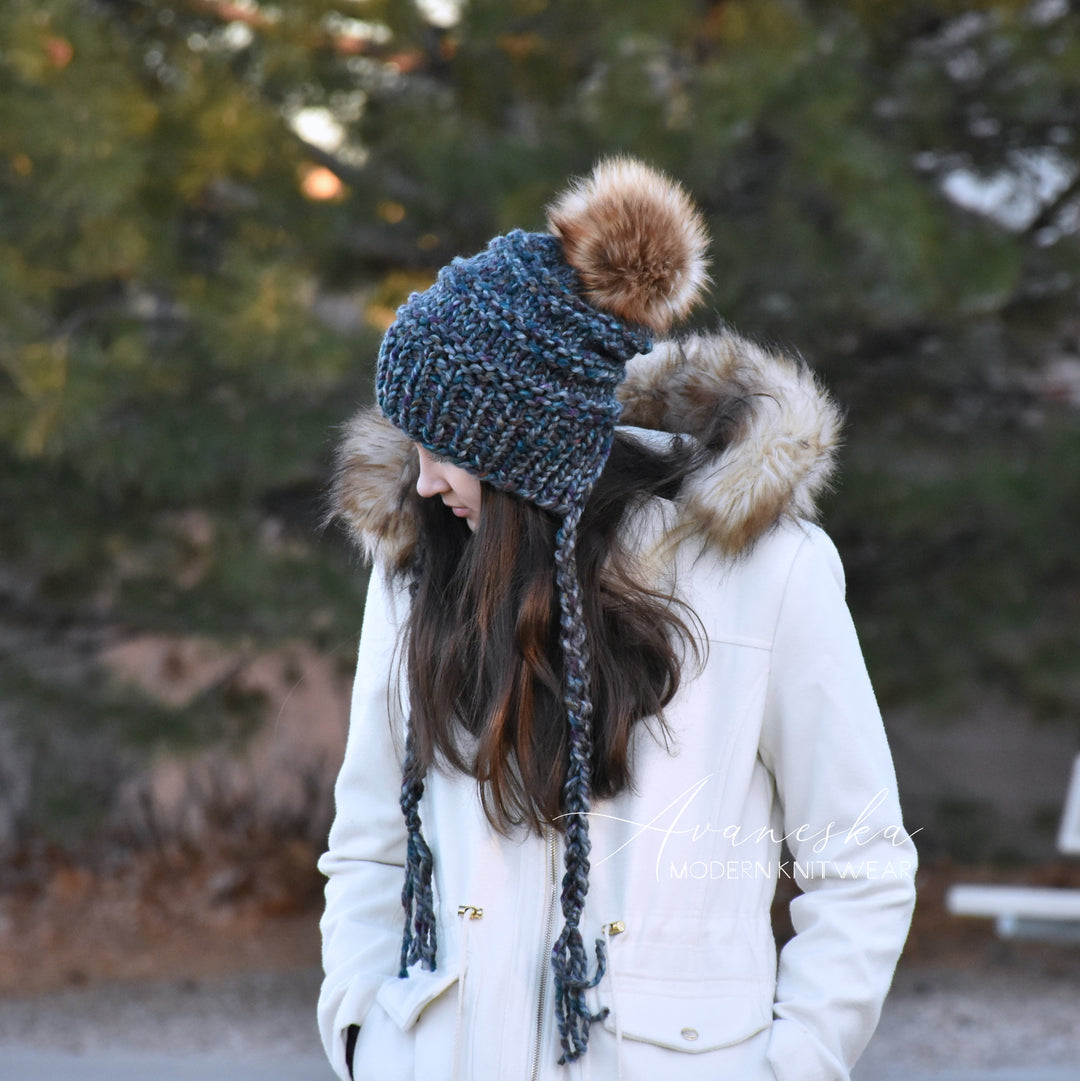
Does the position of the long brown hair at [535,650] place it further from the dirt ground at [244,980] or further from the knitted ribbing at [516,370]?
the dirt ground at [244,980]

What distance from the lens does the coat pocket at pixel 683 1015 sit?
4.59ft

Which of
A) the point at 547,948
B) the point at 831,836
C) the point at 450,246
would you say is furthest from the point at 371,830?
the point at 450,246

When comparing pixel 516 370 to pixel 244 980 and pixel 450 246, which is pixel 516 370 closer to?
pixel 450 246

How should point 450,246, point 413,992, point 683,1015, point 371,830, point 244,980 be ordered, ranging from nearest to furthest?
point 683,1015, point 413,992, point 371,830, point 450,246, point 244,980

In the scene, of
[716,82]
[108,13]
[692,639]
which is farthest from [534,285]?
[108,13]

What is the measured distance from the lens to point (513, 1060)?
1429mm

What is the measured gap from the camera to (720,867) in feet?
4.84

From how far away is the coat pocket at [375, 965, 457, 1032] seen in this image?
4.90 feet

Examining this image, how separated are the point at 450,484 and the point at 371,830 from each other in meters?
0.50

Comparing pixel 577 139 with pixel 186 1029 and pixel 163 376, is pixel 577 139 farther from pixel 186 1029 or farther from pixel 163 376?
pixel 186 1029

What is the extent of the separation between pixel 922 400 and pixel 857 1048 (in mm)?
3461

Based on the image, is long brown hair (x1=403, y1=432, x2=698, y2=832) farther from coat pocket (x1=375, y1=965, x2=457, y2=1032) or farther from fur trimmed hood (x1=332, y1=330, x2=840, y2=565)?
coat pocket (x1=375, y1=965, x2=457, y2=1032)

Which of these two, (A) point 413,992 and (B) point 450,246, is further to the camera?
(B) point 450,246

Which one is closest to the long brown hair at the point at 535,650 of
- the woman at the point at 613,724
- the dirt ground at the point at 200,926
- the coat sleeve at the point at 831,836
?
the woman at the point at 613,724
